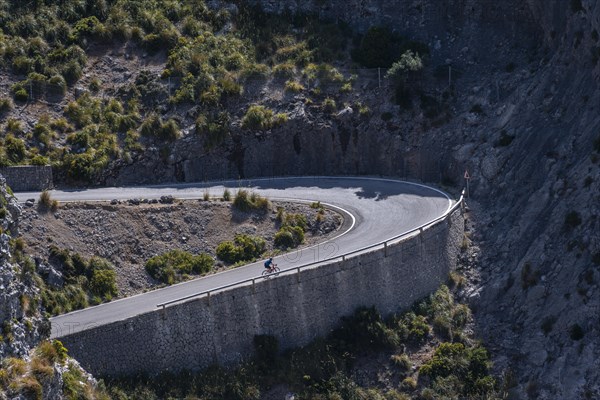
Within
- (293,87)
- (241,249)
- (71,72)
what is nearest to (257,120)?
(293,87)

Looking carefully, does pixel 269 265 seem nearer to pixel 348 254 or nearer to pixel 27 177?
pixel 348 254

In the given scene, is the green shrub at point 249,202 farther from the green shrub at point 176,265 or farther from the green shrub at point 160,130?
the green shrub at point 160,130

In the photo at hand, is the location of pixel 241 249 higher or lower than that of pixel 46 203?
lower

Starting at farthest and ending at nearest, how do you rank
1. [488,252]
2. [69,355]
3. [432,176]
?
1. [432,176]
2. [488,252]
3. [69,355]

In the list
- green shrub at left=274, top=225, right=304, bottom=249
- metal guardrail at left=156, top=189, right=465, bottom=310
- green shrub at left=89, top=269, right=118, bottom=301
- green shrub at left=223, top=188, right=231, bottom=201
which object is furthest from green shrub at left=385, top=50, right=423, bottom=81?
green shrub at left=89, top=269, right=118, bottom=301

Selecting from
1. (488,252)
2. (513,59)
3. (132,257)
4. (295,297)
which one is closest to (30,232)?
(132,257)

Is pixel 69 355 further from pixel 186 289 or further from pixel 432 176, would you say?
pixel 432 176

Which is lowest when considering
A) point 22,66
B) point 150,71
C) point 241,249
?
point 241,249

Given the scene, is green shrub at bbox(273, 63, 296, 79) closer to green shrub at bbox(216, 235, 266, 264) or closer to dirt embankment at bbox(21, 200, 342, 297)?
dirt embankment at bbox(21, 200, 342, 297)
